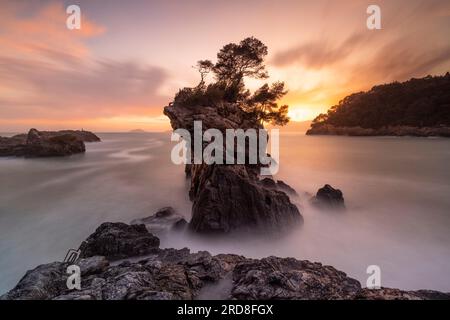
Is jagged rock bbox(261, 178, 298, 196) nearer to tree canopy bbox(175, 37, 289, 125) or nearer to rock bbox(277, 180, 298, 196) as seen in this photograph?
rock bbox(277, 180, 298, 196)

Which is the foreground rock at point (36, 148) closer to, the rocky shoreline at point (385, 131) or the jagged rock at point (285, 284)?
the jagged rock at point (285, 284)

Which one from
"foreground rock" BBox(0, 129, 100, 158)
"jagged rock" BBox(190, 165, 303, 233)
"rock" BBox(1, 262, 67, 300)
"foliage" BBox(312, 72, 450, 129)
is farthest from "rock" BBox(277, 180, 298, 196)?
"foliage" BBox(312, 72, 450, 129)

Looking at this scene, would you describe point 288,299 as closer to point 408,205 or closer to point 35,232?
point 35,232

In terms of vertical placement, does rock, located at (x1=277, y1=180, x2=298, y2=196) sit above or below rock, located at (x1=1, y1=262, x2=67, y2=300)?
below

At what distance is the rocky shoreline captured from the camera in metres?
55.6

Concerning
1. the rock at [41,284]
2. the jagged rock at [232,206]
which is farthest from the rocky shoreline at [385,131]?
the rock at [41,284]

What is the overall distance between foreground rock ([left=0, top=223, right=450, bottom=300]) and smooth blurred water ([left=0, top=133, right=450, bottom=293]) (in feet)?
10.6

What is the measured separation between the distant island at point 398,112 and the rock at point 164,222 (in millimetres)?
73544
